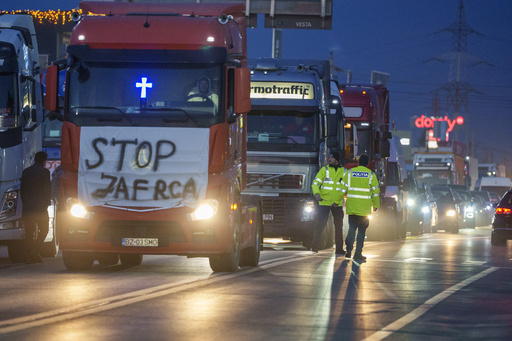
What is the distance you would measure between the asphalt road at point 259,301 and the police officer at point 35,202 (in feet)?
1.42

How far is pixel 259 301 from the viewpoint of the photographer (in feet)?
39.6

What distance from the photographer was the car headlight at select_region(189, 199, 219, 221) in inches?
591

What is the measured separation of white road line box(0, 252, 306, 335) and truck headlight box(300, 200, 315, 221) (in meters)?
6.35

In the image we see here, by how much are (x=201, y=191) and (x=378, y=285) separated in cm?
260

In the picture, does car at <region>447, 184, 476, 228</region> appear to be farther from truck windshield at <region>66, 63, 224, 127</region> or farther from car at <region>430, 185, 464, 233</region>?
truck windshield at <region>66, 63, 224, 127</region>

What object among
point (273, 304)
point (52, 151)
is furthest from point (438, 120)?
point (273, 304)

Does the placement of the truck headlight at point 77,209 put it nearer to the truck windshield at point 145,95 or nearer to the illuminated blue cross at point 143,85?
the truck windshield at point 145,95

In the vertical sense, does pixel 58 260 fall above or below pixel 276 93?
below

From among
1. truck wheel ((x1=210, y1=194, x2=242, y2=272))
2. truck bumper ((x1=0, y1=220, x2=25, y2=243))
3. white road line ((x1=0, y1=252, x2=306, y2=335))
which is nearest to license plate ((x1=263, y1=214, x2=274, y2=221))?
truck bumper ((x1=0, y1=220, x2=25, y2=243))

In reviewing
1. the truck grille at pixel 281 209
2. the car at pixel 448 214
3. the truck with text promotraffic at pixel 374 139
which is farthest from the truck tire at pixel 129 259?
the car at pixel 448 214

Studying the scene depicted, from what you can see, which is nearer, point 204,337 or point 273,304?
point 204,337

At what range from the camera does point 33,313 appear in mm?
10547

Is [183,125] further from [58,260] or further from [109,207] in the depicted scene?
[58,260]

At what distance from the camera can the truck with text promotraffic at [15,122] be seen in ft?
57.6
